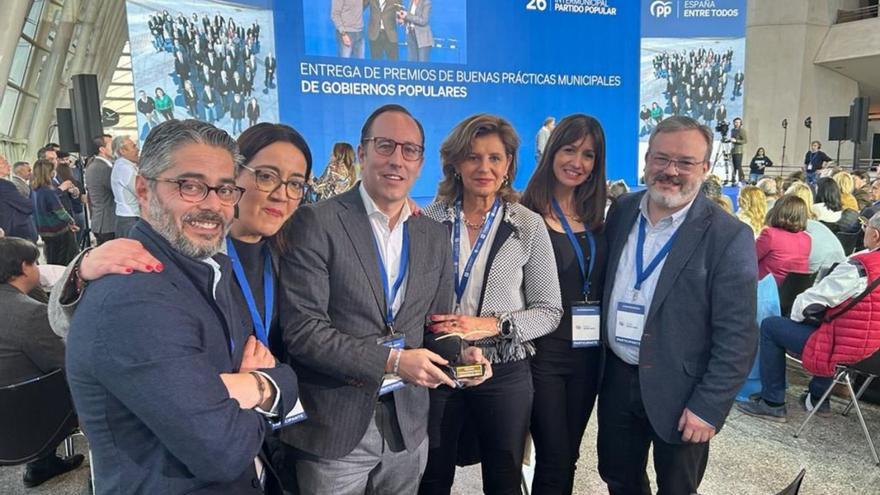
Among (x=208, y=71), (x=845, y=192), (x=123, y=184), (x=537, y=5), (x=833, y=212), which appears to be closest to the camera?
(x=123, y=184)

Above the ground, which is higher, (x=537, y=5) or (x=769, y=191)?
(x=537, y=5)

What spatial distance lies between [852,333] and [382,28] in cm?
926

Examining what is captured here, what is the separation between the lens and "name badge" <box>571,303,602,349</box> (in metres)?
1.92

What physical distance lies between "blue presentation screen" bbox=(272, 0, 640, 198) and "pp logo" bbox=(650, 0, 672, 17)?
5.25ft

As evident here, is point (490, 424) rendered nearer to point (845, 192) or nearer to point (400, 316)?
point (400, 316)

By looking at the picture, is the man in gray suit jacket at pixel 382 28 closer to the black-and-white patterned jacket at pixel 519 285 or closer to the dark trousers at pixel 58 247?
the dark trousers at pixel 58 247

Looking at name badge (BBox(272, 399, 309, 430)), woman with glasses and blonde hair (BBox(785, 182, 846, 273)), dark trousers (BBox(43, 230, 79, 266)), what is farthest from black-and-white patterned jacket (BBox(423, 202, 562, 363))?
dark trousers (BBox(43, 230, 79, 266))

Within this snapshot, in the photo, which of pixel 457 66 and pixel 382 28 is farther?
pixel 457 66

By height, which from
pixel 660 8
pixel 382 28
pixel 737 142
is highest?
pixel 660 8

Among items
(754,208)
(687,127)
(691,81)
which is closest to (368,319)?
(687,127)

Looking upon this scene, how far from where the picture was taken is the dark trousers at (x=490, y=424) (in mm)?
1770

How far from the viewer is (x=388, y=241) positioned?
5.16 ft

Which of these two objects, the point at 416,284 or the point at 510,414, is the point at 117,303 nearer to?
the point at 416,284

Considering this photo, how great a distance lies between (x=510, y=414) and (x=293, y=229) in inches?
37.0
